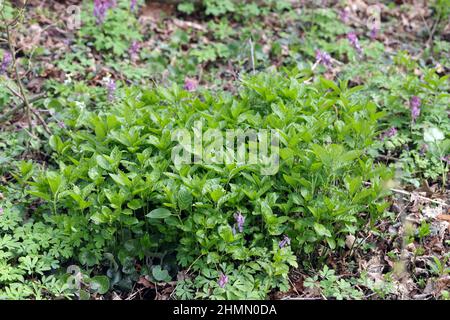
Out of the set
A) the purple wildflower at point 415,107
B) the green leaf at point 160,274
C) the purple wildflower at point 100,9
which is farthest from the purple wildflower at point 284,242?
the purple wildflower at point 100,9

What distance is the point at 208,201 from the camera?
330cm

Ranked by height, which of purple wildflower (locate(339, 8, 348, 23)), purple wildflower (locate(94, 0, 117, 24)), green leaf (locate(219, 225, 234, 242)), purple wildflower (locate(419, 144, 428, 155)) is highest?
purple wildflower (locate(94, 0, 117, 24))

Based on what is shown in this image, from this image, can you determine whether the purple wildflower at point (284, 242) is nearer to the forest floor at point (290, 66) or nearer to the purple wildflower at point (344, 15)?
the forest floor at point (290, 66)

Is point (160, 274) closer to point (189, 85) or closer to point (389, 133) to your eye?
point (189, 85)

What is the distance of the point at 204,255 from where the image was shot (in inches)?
135

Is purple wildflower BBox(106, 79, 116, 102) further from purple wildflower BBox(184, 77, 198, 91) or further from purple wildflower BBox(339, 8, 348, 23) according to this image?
purple wildflower BBox(339, 8, 348, 23)

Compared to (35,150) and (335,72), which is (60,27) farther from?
(335,72)
